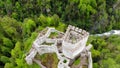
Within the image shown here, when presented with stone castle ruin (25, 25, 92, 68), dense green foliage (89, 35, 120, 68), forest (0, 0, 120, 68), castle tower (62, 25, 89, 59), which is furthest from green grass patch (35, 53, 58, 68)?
dense green foliage (89, 35, 120, 68)

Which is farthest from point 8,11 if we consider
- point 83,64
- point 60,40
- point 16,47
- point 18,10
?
point 83,64

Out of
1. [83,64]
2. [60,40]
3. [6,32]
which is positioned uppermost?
[6,32]

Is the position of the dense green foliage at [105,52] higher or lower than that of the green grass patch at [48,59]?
higher

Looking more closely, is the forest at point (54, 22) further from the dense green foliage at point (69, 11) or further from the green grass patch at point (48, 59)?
the green grass patch at point (48, 59)

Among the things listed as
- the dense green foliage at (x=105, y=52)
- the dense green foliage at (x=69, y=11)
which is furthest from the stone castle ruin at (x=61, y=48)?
the dense green foliage at (x=69, y=11)

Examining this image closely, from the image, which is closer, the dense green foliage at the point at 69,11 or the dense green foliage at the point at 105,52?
the dense green foliage at the point at 105,52

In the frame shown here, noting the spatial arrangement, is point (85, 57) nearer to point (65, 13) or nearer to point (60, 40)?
point (60, 40)

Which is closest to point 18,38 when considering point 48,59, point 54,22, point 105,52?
point 54,22
